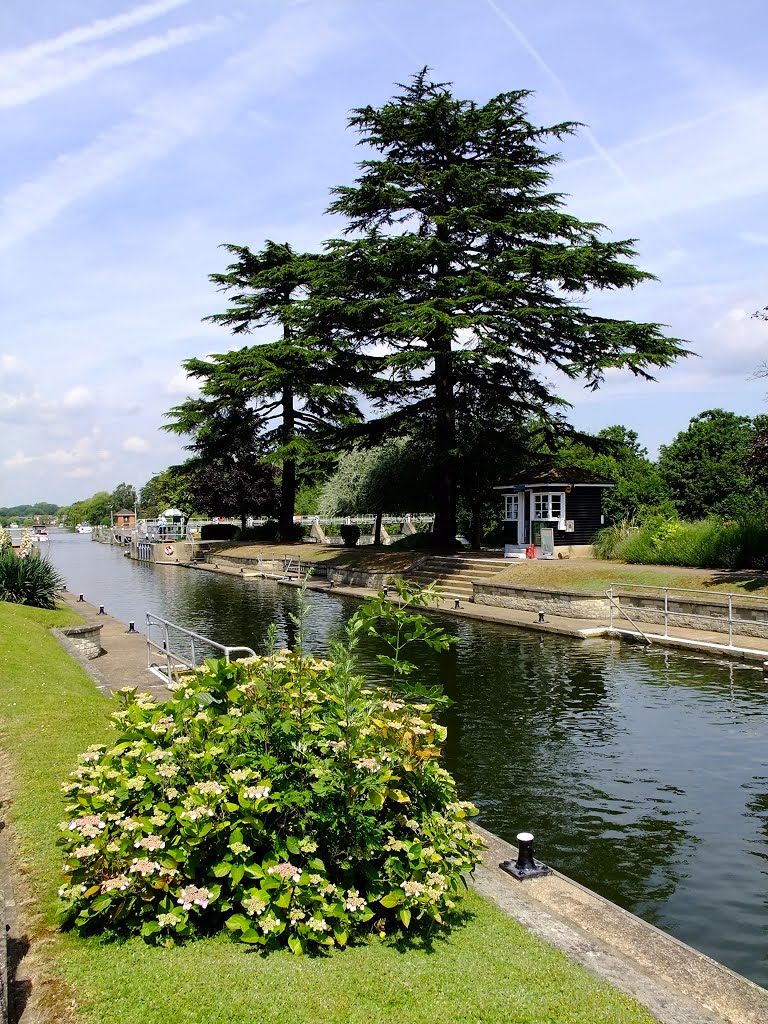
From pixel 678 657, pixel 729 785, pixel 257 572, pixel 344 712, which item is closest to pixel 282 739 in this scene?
pixel 344 712

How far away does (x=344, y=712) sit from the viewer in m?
5.04

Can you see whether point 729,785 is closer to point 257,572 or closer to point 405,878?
point 405,878

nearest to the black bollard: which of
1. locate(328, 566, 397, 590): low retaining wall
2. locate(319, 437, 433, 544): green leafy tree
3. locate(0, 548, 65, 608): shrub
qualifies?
locate(0, 548, 65, 608): shrub

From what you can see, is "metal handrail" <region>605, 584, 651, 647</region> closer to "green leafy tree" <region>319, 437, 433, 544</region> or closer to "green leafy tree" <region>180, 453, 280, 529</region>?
"green leafy tree" <region>319, 437, 433, 544</region>

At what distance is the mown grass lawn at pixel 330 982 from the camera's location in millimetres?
3945

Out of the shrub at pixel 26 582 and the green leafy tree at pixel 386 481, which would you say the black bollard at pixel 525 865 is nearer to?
the shrub at pixel 26 582

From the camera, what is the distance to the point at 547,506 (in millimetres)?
33781

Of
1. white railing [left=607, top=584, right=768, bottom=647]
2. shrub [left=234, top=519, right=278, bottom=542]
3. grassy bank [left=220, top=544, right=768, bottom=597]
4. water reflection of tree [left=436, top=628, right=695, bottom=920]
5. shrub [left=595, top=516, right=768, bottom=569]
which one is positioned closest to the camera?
water reflection of tree [left=436, top=628, right=695, bottom=920]

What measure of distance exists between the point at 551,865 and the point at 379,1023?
13.6 feet

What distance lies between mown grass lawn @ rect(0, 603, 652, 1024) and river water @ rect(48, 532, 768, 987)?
86.9 inches

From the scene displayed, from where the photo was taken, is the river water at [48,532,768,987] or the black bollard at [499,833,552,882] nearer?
the black bollard at [499,833,552,882]

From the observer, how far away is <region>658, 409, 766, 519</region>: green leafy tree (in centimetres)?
3966

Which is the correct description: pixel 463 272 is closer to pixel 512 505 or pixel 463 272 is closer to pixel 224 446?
pixel 512 505

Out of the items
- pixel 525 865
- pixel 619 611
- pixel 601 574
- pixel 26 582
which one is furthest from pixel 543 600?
pixel 525 865
